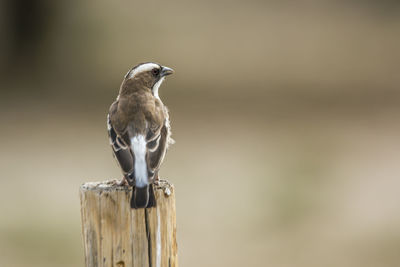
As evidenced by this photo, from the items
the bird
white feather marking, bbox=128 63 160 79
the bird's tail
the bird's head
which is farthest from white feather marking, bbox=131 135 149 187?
white feather marking, bbox=128 63 160 79

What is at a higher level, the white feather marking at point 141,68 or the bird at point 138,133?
the white feather marking at point 141,68

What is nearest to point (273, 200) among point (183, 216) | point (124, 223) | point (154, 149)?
point (183, 216)

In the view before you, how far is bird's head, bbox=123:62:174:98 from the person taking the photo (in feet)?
23.2

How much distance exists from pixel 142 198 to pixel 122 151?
121cm

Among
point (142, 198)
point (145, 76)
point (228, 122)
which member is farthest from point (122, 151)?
point (228, 122)

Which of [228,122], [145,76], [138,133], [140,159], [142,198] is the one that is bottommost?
[142,198]

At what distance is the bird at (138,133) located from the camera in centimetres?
555

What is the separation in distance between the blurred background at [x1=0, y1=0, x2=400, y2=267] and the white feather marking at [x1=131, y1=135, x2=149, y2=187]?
8.16 m

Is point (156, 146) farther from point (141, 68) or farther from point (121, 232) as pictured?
point (141, 68)

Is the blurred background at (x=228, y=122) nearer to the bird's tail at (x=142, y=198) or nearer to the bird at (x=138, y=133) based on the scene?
the bird at (x=138, y=133)

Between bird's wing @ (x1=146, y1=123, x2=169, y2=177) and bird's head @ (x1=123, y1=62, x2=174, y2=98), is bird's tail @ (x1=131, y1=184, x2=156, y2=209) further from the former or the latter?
bird's head @ (x1=123, y1=62, x2=174, y2=98)

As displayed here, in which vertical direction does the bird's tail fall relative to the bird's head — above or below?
below

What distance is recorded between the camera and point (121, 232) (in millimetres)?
4770

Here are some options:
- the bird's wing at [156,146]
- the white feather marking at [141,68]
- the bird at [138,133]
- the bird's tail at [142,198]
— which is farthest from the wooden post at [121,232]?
the white feather marking at [141,68]
